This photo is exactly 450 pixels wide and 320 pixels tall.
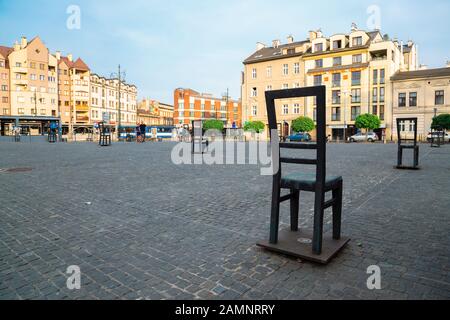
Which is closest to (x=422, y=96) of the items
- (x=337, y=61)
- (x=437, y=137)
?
(x=337, y=61)

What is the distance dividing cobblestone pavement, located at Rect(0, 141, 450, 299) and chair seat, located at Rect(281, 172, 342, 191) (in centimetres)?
75

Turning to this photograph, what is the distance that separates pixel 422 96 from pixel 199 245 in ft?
181

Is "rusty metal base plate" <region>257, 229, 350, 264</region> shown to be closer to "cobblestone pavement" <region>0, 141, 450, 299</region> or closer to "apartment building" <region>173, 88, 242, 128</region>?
"cobblestone pavement" <region>0, 141, 450, 299</region>

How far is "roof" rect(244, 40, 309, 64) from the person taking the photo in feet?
202

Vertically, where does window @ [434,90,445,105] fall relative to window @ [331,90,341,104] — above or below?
below

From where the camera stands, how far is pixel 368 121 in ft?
161

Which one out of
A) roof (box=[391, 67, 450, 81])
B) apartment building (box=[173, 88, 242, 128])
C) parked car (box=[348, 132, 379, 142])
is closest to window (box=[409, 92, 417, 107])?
roof (box=[391, 67, 450, 81])

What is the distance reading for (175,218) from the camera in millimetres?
4777

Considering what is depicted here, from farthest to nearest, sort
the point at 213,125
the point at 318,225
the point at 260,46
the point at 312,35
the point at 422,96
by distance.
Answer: the point at 213,125, the point at 260,46, the point at 312,35, the point at 422,96, the point at 318,225

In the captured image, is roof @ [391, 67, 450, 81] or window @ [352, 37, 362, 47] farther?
window @ [352, 37, 362, 47]

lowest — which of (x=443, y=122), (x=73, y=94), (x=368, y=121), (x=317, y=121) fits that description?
(x=317, y=121)

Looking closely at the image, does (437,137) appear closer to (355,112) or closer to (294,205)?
(355,112)
